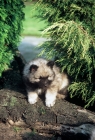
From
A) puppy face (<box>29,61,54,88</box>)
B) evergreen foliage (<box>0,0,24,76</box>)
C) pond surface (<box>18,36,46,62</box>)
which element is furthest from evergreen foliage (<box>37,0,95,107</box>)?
pond surface (<box>18,36,46,62</box>)

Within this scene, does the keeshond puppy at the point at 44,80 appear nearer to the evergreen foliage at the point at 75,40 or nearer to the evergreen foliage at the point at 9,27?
the evergreen foliage at the point at 75,40

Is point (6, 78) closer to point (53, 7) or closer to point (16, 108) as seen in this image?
point (16, 108)

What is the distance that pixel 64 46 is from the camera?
582 centimetres

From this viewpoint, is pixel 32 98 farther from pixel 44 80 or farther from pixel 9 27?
pixel 9 27

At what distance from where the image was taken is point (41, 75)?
577 centimetres

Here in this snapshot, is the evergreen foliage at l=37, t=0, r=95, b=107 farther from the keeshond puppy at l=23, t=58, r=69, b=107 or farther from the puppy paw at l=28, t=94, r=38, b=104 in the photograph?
the puppy paw at l=28, t=94, r=38, b=104

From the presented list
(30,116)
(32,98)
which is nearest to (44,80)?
(32,98)

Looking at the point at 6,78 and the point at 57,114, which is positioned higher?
the point at 6,78

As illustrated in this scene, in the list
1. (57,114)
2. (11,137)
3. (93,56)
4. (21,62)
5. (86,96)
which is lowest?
(11,137)

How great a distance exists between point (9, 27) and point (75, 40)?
1744 millimetres

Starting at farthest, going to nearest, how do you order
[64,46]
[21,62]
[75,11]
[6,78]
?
[21,62] < [6,78] < [75,11] < [64,46]

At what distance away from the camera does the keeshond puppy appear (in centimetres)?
578

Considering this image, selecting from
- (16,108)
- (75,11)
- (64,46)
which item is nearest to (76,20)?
(75,11)

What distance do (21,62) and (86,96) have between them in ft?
8.45
